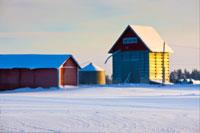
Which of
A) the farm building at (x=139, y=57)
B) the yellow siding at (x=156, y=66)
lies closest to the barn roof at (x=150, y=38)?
the farm building at (x=139, y=57)

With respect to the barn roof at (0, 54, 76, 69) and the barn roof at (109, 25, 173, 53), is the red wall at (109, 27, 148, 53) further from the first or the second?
the barn roof at (0, 54, 76, 69)

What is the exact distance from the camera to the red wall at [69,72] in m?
50.7

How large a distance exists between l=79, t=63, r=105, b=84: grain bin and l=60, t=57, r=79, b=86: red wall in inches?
526

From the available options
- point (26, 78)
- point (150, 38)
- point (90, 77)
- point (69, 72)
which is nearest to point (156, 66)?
point (150, 38)

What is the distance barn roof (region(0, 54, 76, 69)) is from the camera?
1970 inches

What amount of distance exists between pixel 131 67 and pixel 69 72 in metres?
10.2

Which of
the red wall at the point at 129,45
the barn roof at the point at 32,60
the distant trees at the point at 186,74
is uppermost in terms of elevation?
the red wall at the point at 129,45

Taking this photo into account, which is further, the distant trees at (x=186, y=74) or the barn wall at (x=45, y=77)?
the distant trees at (x=186, y=74)

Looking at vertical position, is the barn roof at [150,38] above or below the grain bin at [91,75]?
above

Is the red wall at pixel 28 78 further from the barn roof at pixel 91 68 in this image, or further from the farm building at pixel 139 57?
the barn roof at pixel 91 68

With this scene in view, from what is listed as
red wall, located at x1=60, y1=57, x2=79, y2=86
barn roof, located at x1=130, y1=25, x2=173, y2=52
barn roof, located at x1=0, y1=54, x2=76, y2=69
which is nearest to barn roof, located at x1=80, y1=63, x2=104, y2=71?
barn roof, located at x1=130, y1=25, x2=173, y2=52

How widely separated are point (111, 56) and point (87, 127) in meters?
46.2

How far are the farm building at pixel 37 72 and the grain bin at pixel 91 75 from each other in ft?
45.9

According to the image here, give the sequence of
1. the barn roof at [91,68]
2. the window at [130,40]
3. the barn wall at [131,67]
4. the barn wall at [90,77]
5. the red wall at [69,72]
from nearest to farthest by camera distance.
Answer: the red wall at [69,72], the barn wall at [131,67], the window at [130,40], the barn wall at [90,77], the barn roof at [91,68]
